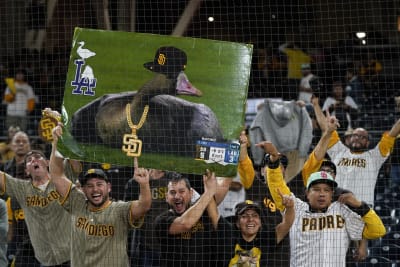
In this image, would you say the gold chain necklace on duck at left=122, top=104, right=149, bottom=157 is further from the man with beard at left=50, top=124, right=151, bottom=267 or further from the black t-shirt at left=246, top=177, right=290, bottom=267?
the black t-shirt at left=246, top=177, right=290, bottom=267

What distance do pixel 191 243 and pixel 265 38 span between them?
23.9 ft

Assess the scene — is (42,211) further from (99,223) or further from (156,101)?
(156,101)

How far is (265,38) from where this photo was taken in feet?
45.6

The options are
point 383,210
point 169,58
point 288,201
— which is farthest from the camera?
point 383,210

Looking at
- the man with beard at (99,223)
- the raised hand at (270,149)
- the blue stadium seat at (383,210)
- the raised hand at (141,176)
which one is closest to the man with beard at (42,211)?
the man with beard at (99,223)

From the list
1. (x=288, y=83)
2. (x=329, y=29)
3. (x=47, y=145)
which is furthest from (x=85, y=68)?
(x=329, y=29)

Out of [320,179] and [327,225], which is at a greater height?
[320,179]

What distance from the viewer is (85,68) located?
282 inches

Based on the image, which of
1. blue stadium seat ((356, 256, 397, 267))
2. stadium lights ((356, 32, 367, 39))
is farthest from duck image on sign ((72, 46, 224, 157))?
stadium lights ((356, 32, 367, 39))

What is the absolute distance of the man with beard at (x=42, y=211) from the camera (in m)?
7.74

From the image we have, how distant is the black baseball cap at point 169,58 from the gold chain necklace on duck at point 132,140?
0.35 metres

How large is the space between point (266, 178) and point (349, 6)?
6247 mm

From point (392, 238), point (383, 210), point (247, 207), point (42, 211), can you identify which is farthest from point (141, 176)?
point (383, 210)

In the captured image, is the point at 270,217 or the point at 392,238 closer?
the point at 270,217
